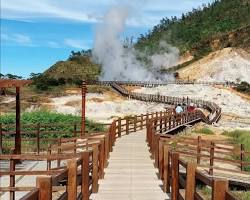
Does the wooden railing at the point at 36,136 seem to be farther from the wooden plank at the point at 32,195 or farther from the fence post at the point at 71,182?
the wooden plank at the point at 32,195

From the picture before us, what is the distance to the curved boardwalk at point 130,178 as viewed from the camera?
524 inches

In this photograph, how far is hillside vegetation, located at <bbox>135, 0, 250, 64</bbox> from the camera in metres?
123

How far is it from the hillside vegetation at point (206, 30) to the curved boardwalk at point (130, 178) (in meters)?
94.1

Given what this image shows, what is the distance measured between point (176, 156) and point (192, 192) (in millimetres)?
2058

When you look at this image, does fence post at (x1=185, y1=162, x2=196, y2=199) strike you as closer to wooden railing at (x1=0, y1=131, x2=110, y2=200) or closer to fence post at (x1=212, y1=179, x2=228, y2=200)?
wooden railing at (x1=0, y1=131, x2=110, y2=200)

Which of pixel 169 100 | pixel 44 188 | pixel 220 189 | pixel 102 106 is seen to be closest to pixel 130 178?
pixel 220 189

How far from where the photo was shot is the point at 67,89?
79500 mm

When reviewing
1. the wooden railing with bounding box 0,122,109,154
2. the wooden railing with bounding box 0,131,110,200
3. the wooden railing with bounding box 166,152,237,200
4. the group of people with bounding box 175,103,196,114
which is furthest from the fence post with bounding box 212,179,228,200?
the group of people with bounding box 175,103,196,114

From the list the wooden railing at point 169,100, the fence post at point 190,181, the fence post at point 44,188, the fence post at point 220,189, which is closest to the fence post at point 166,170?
the fence post at point 190,181

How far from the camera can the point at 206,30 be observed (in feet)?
457

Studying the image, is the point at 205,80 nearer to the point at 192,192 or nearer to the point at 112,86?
the point at 112,86

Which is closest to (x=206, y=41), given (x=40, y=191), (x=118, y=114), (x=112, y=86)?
(x=112, y=86)

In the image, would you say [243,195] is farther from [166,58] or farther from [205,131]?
[166,58]

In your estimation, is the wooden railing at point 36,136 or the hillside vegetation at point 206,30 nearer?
the wooden railing at point 36,136
